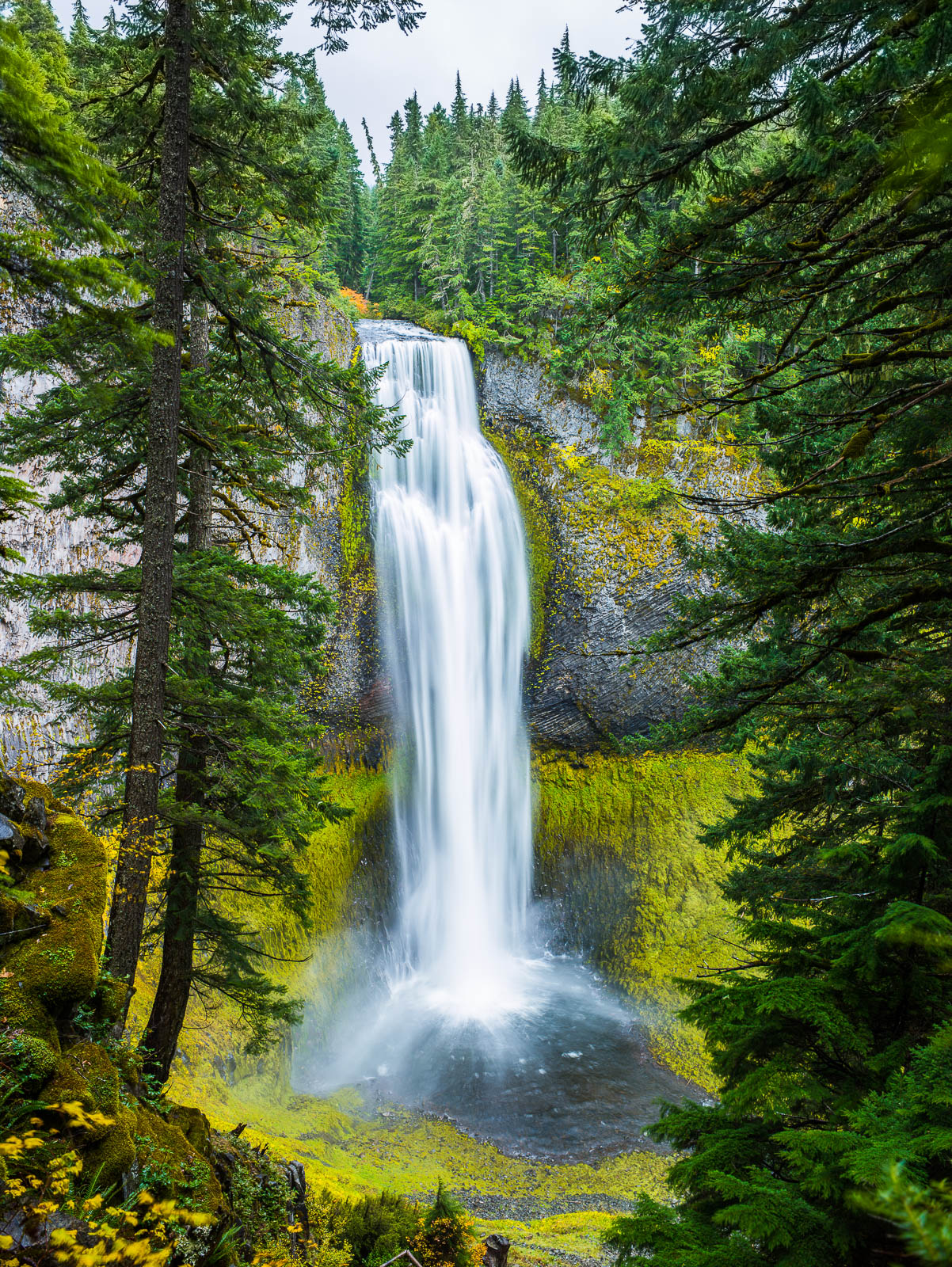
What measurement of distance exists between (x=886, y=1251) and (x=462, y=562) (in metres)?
16.6

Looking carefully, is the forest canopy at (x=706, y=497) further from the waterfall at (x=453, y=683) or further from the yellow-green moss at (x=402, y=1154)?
the waterfall at (x=453, y=683)

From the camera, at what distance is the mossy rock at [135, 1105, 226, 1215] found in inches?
130

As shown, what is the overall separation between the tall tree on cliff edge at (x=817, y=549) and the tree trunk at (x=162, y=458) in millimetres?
2897

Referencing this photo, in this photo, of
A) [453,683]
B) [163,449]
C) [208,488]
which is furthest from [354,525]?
[163,449]

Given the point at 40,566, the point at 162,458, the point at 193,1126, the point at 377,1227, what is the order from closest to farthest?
the point at 193,1126
the point at 162,458
the point at 377,1227
the point at 40,566

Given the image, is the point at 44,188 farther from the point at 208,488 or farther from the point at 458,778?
the point at 458,778

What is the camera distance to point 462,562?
1769 centimetres

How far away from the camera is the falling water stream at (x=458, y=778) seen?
13133 mm

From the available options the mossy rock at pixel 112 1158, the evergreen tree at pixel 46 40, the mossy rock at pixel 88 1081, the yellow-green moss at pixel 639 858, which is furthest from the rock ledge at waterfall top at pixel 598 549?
the mossy rock at pixel 112 1158

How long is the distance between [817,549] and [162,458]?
14.7ft

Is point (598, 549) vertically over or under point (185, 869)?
over

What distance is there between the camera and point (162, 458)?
194 inches

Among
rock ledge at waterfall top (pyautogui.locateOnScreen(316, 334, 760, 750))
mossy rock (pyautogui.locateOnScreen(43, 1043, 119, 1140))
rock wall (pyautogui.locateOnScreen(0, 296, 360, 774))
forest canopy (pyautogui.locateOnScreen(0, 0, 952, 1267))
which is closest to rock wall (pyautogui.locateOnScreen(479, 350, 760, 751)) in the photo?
rock ledge at waterfall top (pyautogui.locateOnScreen(316, 334, 760, 750))

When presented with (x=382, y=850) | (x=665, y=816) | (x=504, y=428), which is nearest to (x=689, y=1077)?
(x=665, y=816)
